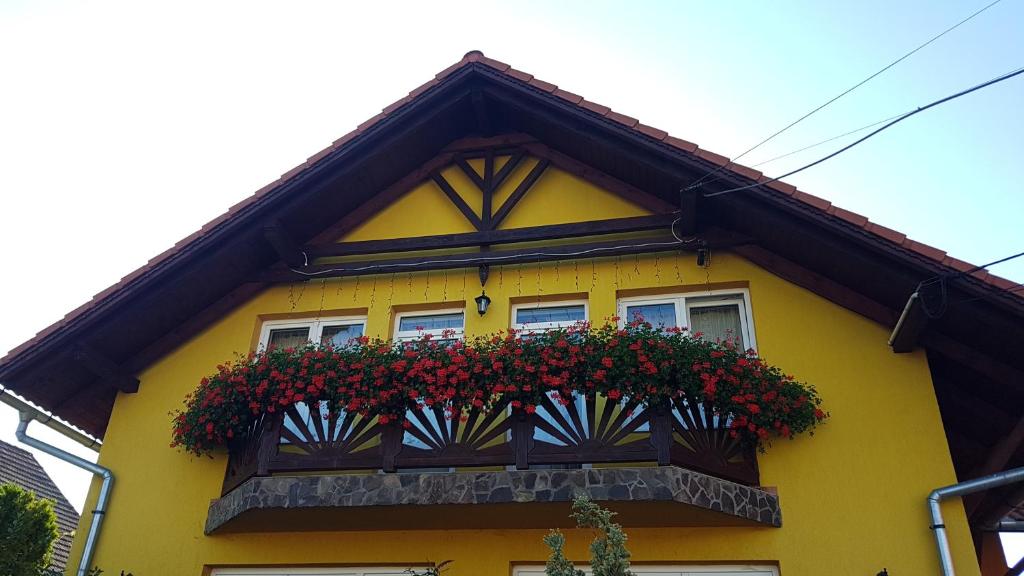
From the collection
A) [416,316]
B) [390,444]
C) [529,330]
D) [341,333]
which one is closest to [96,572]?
[390,444]

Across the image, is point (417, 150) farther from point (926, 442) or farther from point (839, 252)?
point (926, 442)

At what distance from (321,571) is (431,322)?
2877 millimetres

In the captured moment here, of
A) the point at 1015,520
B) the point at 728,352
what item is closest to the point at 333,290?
the point at 728,352

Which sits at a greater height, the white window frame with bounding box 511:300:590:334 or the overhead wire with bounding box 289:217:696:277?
the overhead wire with bounding box 289:217:696:277

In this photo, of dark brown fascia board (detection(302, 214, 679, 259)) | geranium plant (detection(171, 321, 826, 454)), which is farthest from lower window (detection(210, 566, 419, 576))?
dark brown fascia board (detection(302, 214, 679, 259))

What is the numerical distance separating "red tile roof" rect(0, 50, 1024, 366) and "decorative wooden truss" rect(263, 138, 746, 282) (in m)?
0.54

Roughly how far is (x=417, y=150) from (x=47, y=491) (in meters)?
11.4

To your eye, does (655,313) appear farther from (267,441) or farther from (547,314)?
(267,441)

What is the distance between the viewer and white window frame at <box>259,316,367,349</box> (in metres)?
9.66

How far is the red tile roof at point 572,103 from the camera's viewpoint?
7168mm

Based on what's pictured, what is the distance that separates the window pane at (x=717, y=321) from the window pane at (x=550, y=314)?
119 cm

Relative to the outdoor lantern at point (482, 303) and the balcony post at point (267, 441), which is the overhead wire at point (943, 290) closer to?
the outdoor lantern at point (482, 303)

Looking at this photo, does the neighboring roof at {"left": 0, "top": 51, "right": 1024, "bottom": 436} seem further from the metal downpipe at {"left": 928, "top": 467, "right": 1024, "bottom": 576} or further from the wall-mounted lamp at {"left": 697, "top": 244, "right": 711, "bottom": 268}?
the metal downpipe at {"left": 928, "top": 467, "right": 1024, "bottom": 576}

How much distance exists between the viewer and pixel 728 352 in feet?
24.8
